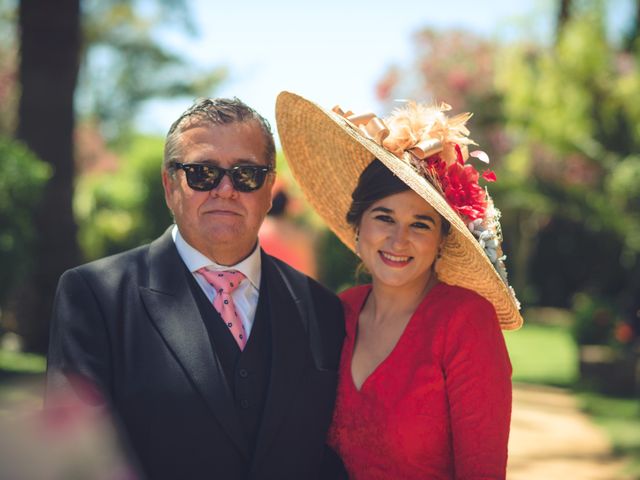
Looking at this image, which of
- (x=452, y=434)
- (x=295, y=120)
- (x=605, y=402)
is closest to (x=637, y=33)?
(x=605, y=402)

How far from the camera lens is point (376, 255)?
308cm

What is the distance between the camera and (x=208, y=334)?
8.67 feet

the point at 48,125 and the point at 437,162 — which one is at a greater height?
the point at 48,125

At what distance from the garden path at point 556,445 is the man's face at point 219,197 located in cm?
415

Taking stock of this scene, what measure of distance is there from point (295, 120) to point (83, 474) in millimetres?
1899

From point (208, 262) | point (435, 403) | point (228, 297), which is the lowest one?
point (435, 403)

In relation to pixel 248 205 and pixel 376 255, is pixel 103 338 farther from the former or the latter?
pixel 376 255

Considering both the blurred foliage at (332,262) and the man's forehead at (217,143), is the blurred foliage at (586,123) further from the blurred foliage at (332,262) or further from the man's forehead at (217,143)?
the man's forehead at (217,143)

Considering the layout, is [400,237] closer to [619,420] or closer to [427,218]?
[427,218]

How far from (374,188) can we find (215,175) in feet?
2.19

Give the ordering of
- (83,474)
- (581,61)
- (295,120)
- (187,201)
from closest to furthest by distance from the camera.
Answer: (83,474)
(187,201)
(295,120)
(581,61)

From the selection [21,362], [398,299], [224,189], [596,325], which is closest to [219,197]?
[224,189]

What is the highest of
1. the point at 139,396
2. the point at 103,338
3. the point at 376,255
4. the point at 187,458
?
the point at 376,255

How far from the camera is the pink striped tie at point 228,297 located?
2.74 metres
